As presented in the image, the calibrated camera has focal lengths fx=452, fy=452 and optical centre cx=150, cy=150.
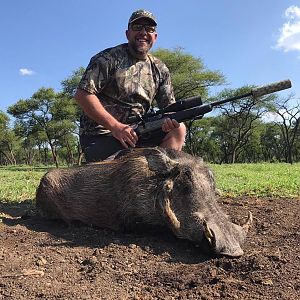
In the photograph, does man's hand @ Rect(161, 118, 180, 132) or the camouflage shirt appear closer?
man's hand @ Rect(161, 118, 180, 132)

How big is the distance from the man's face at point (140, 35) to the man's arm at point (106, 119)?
76cm

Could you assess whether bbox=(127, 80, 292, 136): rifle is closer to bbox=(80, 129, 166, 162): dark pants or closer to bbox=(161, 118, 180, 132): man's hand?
bbox=(161, 118, 180, 132): man's hand

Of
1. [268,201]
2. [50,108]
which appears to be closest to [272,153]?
[50,108]

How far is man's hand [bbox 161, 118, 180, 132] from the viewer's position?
4176mm

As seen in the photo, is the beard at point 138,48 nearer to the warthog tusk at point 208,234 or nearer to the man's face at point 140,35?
the man's face at point 140,35

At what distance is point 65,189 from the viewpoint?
4.04 m

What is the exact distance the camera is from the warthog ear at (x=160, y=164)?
133 inches

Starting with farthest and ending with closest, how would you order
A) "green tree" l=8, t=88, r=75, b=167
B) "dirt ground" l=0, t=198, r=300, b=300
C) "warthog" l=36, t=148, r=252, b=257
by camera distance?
"green tree" l=8, t=88, r=75, b=167, "warthog" l=36, t=148, r=252, b=257, "dirt ground" l=0, t=198, r=300, b=300

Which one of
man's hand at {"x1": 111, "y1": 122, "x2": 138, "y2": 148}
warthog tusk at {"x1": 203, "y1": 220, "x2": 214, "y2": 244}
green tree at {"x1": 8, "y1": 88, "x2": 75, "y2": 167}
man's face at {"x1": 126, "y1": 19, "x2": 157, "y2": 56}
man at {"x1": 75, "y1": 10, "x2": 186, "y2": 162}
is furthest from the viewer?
green tree at {"x1": 8, "y1": 88, "x2": 75, "y2": 167}

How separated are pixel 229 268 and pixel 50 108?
31.4m

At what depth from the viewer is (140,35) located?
475 cm

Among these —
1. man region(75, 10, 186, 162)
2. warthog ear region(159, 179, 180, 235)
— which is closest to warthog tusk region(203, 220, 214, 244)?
warthog ear region(159, 179, 180, 235)

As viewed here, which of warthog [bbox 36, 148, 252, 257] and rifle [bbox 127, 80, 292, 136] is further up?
rifle [bbox 127, 80, 292, 136]

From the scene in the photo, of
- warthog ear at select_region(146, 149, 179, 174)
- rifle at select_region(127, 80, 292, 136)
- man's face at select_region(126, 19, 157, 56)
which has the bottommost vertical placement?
warthog ear at select_region(146, 149, 179, 174)
